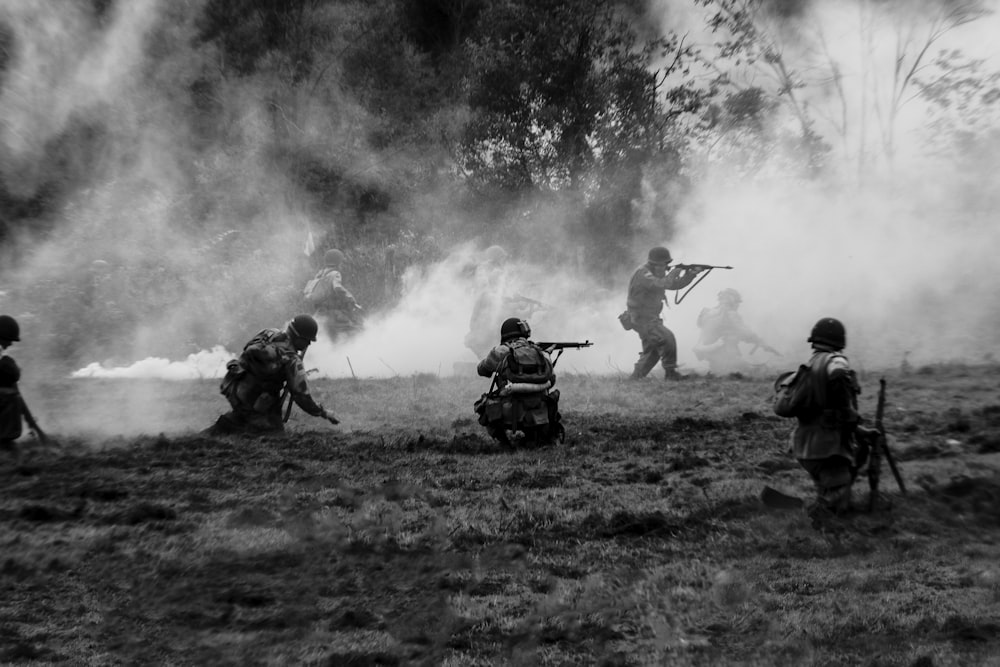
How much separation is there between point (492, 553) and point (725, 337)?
1325 cm

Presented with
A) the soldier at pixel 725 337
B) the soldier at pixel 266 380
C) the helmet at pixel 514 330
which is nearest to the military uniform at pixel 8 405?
the soldier at pixel 266 380

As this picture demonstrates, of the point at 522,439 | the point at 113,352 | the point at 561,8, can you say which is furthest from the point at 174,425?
the point at 561,8

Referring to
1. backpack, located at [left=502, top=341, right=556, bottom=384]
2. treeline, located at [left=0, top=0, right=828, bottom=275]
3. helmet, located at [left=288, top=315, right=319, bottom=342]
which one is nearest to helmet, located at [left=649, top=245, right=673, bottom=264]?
backpack, located at [left=502, top=341, right=556, bottom=384]

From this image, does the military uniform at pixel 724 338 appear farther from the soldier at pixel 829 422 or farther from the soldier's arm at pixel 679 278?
the soldier at pixel 829 422

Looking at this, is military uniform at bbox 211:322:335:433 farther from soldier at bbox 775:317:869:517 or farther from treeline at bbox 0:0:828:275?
treeline at bbox 0:0:828:275

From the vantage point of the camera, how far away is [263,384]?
1022 centimetres

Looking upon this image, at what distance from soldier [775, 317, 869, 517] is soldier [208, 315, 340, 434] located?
527 cm

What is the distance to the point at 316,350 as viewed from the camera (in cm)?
2017

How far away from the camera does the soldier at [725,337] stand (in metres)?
17.8

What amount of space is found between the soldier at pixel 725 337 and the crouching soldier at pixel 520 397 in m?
8.89

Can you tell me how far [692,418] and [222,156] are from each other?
71.2 feet

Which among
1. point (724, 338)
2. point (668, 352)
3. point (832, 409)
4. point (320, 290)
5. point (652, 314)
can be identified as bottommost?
point (832, 409)

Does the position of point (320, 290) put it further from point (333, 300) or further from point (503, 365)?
point (503, 365)

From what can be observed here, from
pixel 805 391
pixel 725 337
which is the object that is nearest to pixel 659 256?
pixel 725 337
